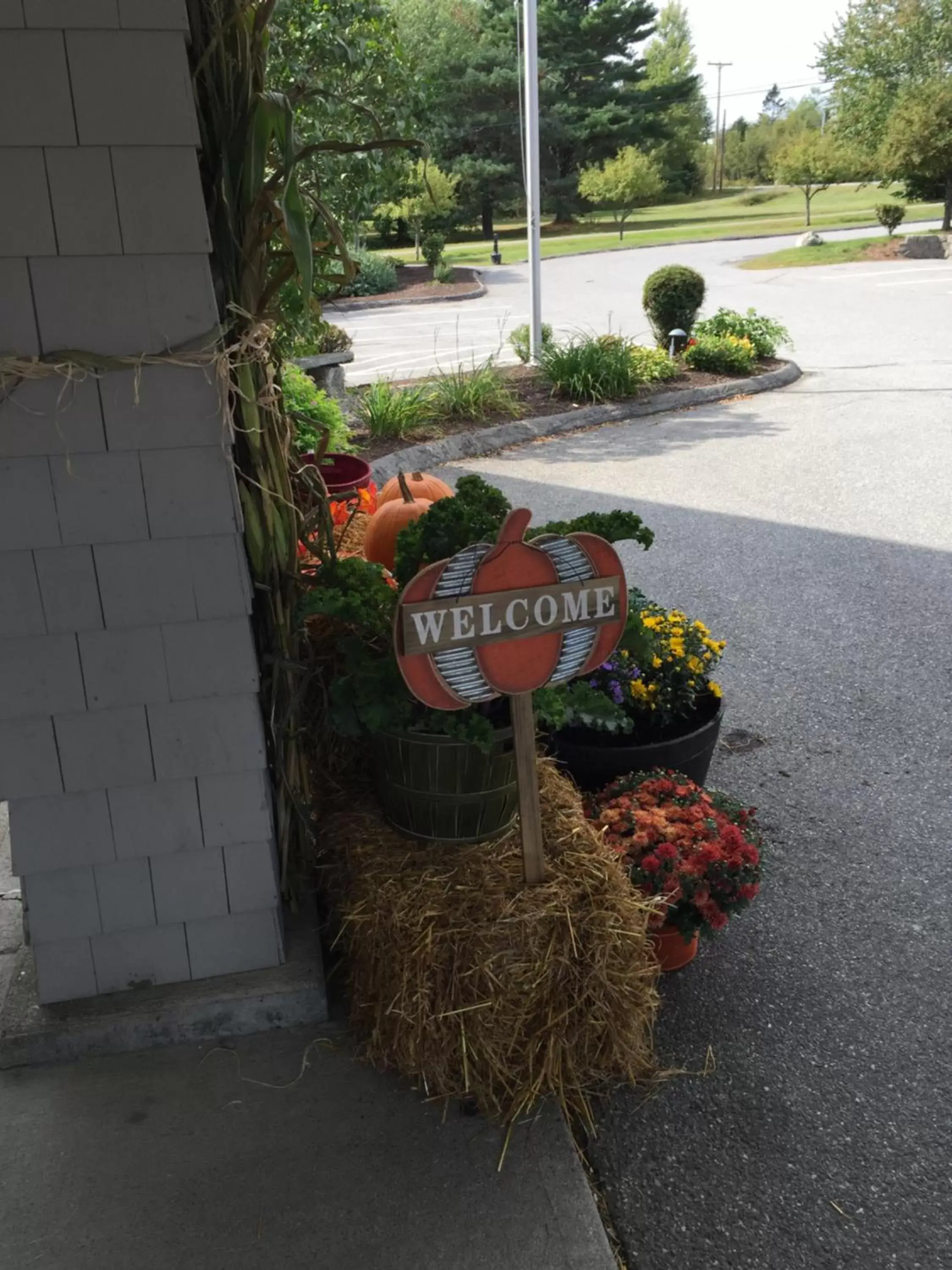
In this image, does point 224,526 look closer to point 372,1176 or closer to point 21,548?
point 21,548

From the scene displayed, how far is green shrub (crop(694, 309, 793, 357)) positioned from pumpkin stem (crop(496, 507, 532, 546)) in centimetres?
968

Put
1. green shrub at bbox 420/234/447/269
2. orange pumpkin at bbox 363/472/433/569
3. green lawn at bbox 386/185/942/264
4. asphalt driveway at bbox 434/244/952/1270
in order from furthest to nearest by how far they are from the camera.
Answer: green lawn at bbox 386/185/942/264 → green shrub at bbox 420/234/447/269 → orange pumpkin at bbox 363/472/433/569 → asphalt driveway at bbox 434/244/952/1270

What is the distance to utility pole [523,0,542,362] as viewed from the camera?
9578mm

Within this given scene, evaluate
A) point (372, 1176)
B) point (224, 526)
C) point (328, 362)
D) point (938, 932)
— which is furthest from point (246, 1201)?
point (328, 362)

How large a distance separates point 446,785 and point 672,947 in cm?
72

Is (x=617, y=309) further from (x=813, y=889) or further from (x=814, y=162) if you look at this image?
(x=814, y=162)

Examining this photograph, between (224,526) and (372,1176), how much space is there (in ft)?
4.12

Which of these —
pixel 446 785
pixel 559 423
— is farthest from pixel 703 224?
pixel 446 785

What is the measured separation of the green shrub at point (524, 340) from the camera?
10.6 metres

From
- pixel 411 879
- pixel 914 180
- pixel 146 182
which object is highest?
pixel 914 180

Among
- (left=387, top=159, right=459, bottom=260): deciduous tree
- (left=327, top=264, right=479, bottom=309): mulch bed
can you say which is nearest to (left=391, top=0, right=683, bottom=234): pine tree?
(left=387, top=159, right=459, bottom=260): deciduous tree

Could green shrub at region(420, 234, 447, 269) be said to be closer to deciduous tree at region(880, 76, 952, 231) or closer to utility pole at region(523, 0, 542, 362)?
deciduous tree at region(880, 76, 952, 231)

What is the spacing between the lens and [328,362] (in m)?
8.26

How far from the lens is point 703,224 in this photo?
37375 millimetres
